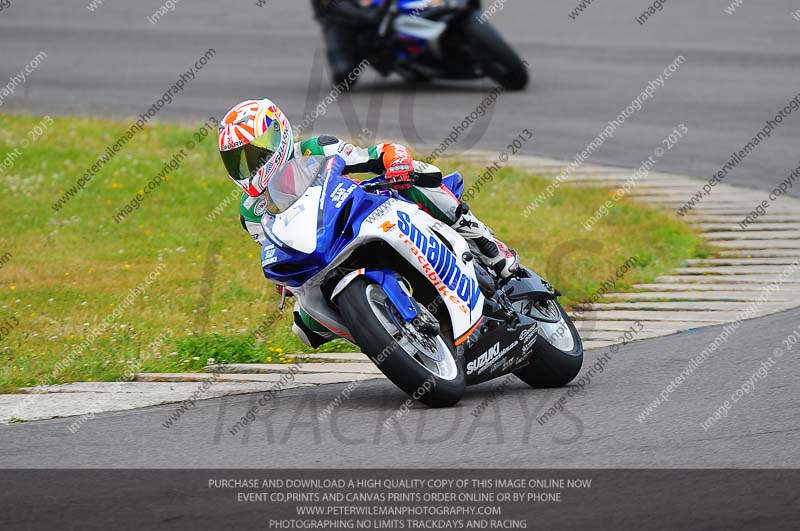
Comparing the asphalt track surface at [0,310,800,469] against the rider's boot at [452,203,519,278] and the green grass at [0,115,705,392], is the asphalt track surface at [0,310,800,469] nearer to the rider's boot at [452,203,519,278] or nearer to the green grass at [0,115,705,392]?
the rider's boot at [452,203,519,278]

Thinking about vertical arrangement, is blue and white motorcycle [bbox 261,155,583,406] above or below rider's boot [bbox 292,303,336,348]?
above

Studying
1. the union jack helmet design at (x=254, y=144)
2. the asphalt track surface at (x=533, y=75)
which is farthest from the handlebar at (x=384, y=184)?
the asphalt track surface at (x=533, y=75)

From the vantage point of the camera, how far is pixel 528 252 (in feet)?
34.2

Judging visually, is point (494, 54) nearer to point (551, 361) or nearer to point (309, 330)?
point (551, 361)

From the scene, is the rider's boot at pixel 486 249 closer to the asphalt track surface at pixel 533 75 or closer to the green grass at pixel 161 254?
the green grass at pixel 161 254

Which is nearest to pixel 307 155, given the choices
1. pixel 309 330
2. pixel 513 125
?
pixel 309 330

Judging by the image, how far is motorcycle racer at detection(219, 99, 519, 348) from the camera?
6.42 metres

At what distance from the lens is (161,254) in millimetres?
10711

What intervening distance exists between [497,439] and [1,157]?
9.66m

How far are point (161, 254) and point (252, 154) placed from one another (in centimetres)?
450

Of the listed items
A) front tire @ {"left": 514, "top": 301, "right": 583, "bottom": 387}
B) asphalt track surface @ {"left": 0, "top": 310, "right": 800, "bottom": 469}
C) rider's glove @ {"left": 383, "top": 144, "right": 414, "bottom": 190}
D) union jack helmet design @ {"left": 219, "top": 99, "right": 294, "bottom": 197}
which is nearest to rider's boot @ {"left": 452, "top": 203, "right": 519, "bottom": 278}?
front tire @ {"left": 514, "top": 301, "right": 583, "bottom": 387}

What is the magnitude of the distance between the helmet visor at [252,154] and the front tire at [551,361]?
72.4 inches

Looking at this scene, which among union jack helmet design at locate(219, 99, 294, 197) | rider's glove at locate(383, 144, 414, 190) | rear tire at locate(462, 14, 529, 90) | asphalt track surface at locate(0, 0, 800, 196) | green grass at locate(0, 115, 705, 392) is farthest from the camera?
rear tire at locate(462, 14, 529, 90)
